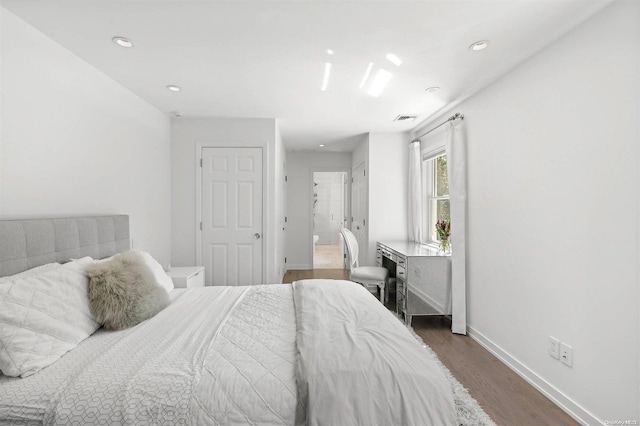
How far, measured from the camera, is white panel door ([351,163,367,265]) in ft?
15.7

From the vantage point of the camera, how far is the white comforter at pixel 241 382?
1075 mm

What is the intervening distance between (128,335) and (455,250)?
9.24 ft

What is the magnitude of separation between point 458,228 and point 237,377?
8.58 ft

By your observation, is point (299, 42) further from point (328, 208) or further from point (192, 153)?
point (328, 208)

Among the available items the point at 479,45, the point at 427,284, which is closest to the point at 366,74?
the point at 479,45

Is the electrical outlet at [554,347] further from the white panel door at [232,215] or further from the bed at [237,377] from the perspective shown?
the white panel door at [232,215]

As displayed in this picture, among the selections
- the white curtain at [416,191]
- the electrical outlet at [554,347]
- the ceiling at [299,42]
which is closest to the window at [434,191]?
the white curtain at [416,191]

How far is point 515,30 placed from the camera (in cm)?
191

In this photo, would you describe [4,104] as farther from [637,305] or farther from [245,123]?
[637,305]

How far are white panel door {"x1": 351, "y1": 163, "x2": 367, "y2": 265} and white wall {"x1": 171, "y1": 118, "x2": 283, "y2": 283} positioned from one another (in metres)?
1.61

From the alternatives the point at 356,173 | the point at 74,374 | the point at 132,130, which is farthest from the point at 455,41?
the point at 356,173

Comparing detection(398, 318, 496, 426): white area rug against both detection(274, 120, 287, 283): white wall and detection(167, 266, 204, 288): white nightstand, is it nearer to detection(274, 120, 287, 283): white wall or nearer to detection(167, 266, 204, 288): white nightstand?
detection(167, 266, 204, 288): white nightstand

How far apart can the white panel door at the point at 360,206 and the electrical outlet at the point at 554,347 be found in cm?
271

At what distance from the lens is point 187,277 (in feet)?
10.1
